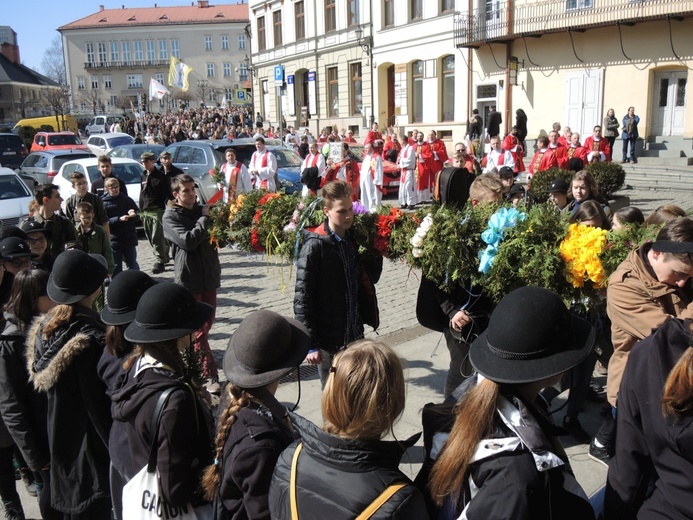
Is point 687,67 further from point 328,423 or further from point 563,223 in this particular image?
point 328,423

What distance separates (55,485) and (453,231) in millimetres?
2830

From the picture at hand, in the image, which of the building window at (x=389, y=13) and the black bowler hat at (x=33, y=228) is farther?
the building window at (x=389, y=13)

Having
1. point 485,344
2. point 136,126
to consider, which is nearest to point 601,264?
point 485,344

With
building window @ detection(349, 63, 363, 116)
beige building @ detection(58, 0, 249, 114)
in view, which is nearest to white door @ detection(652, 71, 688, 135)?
building window @ detection(349, 63, 363, 116)

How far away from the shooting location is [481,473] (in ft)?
5.97

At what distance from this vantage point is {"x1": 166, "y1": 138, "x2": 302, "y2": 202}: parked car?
15164mm

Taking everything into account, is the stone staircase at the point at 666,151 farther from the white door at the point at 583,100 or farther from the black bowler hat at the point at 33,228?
the black bowler hat at the point at 33,228

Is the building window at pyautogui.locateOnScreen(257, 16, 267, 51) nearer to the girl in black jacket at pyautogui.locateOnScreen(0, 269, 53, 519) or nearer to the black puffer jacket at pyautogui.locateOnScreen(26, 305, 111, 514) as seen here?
the girl in black jacket at pyautogui.locateOnScreen(0, 269, 53, 519)

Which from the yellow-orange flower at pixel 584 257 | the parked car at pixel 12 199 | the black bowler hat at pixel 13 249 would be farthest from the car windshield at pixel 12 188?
the yellow-orange flower at pixel 584 257

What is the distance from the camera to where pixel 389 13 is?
98.4ft

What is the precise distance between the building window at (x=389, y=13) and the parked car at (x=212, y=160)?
15.8 m

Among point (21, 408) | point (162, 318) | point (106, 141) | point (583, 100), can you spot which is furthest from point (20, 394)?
point (106, 141)

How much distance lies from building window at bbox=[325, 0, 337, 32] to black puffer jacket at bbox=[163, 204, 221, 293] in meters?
31.1

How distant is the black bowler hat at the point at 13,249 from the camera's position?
4582 mm
